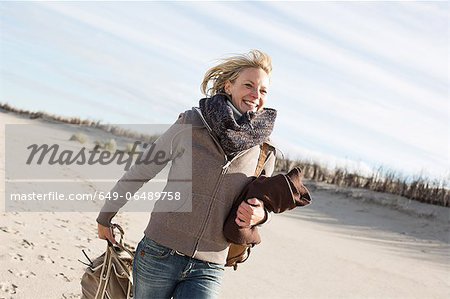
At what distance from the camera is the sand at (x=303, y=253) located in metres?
5.38

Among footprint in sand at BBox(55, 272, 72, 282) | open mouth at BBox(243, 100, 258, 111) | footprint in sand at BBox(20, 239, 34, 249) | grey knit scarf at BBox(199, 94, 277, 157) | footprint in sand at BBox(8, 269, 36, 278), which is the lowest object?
footprint in sand at BBox(55, 272, 72, 282)

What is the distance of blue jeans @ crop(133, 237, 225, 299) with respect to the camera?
282 cm

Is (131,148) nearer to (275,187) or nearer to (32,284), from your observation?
(32,284)

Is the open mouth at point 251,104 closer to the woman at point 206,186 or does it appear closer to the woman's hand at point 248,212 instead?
the woman at point 206,186

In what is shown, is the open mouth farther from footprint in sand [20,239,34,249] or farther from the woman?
footprint in sand [20,239,34,249]

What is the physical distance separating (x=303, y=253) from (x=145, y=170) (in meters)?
6.41

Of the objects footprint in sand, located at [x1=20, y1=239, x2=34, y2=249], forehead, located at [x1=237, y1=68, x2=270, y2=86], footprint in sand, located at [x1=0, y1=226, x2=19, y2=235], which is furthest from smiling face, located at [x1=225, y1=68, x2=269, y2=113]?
footprint in sand, located at [x1=0, y1=226, x2=19, y2=235]

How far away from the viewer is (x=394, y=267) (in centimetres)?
Result: 926

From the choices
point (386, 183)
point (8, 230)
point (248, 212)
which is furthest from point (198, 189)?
point (386, 183)

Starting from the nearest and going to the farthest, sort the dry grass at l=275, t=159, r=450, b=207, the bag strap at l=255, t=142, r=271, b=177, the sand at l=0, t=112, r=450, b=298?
the bag strap at l=255, t=142, r=271, b=177, the sand at l=0, t=112, r=450, b=298, the dry grass at l=275, t=159, r=450, b=207

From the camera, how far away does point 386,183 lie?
16438mm

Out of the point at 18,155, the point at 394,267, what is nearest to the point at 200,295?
the point at 394,267

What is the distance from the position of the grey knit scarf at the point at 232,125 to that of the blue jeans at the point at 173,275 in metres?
0.51

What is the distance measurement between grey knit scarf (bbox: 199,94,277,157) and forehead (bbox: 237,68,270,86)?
0.13 metres
